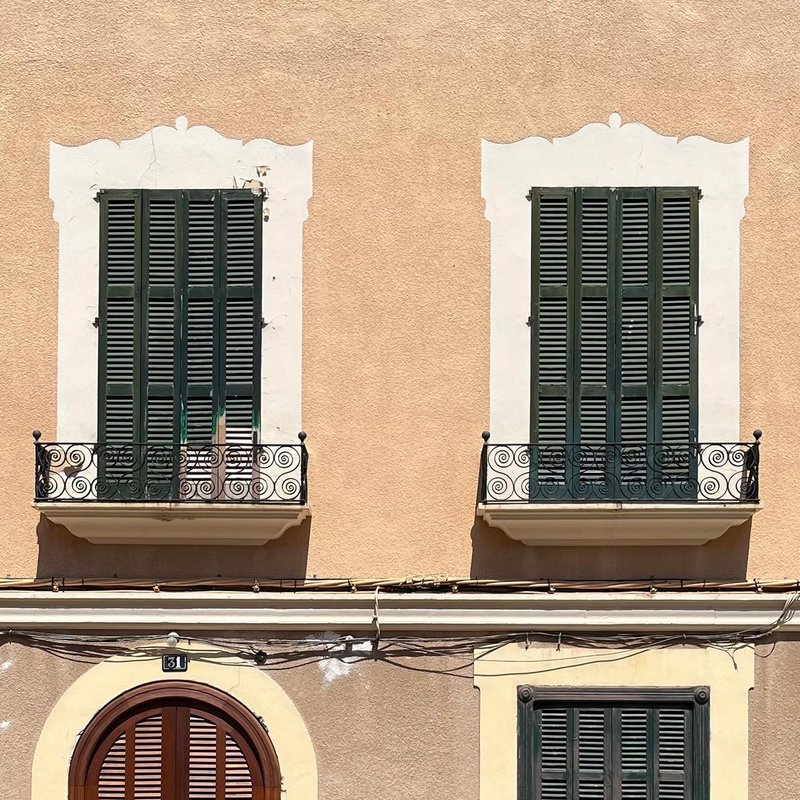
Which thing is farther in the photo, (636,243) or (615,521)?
(636,243)

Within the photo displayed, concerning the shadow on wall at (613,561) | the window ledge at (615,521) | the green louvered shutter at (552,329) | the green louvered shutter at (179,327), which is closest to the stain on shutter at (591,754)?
the shadow on wall at (613,561)

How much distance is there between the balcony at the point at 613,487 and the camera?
36.1ft

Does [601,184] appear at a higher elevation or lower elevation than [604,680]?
higher

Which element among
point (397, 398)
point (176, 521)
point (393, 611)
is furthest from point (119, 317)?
point (393, 611)

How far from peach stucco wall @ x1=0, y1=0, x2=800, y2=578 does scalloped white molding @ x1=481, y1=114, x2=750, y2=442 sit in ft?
0.34

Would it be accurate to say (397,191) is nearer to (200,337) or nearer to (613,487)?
(200,337)

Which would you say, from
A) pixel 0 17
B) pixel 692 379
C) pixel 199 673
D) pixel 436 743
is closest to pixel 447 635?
pixel 436 743

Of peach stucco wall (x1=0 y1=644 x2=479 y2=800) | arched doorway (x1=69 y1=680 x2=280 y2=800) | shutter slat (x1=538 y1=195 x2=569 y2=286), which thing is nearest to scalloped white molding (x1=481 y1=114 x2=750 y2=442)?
shutter slat (x1=538 y1=195 x2=569 y2=286)

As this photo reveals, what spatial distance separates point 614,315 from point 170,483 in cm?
352

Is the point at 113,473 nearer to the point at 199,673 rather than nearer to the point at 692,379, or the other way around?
the point at 199,673

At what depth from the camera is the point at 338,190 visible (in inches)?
453

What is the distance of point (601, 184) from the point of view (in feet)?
37.5

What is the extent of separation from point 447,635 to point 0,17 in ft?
19.0

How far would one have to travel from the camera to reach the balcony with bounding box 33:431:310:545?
36.6ft
